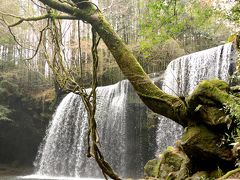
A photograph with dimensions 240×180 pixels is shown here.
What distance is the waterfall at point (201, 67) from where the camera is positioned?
12086mm

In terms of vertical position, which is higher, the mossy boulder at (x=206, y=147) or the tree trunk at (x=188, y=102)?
the tree trunk at (x=188, y=102)

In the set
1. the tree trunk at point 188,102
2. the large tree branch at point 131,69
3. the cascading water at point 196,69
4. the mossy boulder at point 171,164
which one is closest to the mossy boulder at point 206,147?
the tree trunk at point 188,102

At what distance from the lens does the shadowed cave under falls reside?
44.0 ft

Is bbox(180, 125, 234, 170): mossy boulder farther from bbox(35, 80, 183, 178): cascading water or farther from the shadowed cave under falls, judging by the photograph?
bbox(35, 80, 183, 178): cascading water

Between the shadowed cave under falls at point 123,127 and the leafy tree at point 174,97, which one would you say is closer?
the leafy tree at point 174,97

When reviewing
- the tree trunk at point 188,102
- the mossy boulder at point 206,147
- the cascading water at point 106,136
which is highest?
the tree trunk at point 188,102

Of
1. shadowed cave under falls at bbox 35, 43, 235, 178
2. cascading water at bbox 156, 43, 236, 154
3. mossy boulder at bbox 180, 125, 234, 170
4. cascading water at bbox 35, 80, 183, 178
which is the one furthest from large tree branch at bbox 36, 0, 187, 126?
cascading water at bbox 35, 80, 183, 178

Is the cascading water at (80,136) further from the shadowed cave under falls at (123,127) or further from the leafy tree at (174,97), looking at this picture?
the leafy tree at (174,97)

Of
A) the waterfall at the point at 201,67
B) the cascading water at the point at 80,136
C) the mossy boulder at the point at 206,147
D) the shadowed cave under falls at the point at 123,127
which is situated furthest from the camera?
the cascading water at the point at 80,136

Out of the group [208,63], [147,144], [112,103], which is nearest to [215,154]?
[208,63]

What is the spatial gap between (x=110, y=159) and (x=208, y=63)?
673 centimetres

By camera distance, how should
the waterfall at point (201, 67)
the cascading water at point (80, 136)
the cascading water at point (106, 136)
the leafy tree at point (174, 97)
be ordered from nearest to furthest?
1. the leafy tree at point (174, 97)
2. the waterfall at point (201, 67)
3. the cascading water at point (106, 136)
4. the cascading water at point (80, 136)

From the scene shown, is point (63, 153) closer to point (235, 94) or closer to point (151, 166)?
point (151, 166)

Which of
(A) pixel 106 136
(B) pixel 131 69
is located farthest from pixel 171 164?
(A) pixel 106 136
